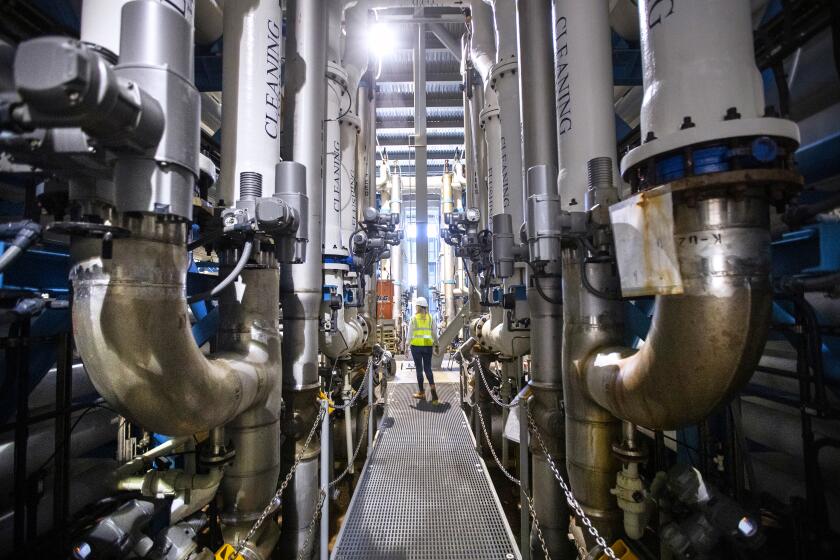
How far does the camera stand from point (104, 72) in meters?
0.71

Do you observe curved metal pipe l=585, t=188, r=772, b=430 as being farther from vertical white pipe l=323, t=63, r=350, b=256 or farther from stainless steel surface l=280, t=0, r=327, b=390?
vertical white pipe l=323, t=63, r=350, b=256

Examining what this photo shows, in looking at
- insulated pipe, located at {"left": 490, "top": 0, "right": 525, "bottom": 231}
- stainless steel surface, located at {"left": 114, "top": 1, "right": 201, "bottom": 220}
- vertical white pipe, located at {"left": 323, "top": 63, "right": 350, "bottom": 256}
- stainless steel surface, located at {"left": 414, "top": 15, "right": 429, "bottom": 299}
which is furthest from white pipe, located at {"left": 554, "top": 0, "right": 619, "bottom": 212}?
stainless steel surface, located at {"left": 414, "top": 15, "right": 429, "bottom": 299}

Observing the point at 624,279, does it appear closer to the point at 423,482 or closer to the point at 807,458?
Result: the point at 807,458

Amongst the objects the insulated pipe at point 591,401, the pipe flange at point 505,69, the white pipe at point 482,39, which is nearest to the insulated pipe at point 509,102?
the pipe flange at point 505,69

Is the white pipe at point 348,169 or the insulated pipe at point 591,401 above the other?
the white pipe at point 348,169

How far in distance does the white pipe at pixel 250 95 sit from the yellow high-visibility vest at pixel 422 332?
3775 mm

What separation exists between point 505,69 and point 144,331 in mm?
3217

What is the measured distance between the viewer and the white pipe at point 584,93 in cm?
186

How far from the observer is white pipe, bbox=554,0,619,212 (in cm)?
Result: 186

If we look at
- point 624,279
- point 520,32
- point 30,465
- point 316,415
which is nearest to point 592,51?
point 520,32

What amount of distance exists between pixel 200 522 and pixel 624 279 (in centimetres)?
201

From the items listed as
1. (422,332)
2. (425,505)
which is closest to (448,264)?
(422,332)

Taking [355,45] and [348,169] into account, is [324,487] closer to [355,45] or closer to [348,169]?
[348,169]

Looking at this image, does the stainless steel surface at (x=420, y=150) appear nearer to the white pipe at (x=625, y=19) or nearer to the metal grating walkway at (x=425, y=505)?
the metal grating walkway at (x=425, y=505)
